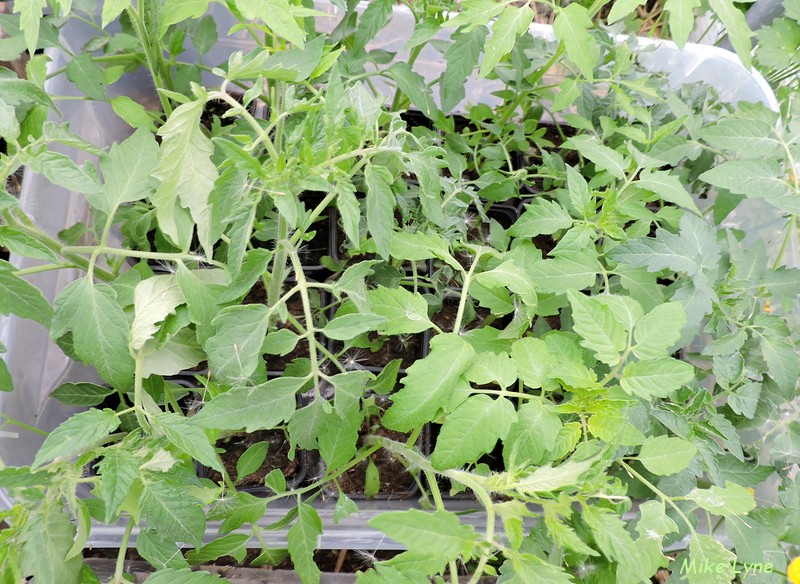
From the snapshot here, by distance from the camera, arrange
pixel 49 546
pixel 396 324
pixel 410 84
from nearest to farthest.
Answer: pixel 49 546, pixel 396 324, pixel 410 84

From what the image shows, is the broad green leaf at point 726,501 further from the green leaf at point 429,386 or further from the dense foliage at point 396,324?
the green leaf at point 429,386

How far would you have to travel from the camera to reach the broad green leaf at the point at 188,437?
0.65 m

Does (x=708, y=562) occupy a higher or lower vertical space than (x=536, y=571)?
lower

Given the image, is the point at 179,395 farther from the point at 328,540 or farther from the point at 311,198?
the point at 311,198

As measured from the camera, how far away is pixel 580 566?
826 millimetres

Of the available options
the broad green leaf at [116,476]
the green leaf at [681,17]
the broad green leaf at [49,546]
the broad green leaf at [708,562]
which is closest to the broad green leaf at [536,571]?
the broad green leaf at [708,562]

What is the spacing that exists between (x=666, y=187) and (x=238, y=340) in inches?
29.7

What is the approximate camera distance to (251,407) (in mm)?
690

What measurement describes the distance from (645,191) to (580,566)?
2.22ft

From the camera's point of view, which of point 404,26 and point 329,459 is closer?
point 329,459

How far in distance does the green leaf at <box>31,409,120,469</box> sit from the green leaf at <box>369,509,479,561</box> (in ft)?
1.20

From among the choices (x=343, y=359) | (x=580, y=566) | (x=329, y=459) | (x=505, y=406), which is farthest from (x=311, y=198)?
(x=580, y=566)

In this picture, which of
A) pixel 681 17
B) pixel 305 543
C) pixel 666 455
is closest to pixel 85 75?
pixel 305 543

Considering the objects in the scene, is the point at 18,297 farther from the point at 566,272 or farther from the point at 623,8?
the point at 623,8
